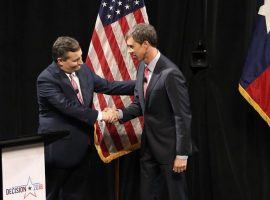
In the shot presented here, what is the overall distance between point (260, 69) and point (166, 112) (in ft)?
2.79

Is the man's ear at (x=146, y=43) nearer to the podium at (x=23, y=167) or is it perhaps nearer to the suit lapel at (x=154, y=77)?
the suit lapel at (x=154, y=77)

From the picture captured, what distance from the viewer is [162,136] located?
3744 millimetres

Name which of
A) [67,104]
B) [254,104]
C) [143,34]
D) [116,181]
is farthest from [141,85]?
[116,181]

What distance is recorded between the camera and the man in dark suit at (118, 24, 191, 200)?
3.60 meters

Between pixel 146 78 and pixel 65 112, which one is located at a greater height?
pixel 146 78

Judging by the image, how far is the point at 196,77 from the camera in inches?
173

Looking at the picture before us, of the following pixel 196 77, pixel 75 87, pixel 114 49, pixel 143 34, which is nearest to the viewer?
pixel 143 34

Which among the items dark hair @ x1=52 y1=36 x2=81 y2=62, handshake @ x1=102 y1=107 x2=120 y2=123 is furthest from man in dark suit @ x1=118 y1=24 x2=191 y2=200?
dark hair @ x1=52 y1=36 x2=81 y2=62

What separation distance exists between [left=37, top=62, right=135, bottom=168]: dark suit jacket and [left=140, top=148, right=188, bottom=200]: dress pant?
1.52 ft

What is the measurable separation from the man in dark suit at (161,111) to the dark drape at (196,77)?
715 mm

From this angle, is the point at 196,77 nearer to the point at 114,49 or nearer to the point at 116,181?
the point at 114,49

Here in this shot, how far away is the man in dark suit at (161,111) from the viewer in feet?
11.8

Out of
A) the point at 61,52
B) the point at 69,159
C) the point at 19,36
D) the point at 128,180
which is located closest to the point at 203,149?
the point at 128,180

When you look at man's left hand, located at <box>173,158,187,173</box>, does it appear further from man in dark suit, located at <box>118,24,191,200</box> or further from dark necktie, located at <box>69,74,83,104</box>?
dark necktie, located at <box>69,74,83,104</box>
